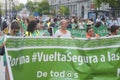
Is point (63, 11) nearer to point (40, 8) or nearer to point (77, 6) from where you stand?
point (77, 6)

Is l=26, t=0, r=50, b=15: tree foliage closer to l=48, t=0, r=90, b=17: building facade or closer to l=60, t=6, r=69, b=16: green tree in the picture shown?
l=48, t=0, r=90, b=17: building facade

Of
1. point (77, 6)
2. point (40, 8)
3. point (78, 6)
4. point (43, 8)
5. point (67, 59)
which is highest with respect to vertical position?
point (67, 59)

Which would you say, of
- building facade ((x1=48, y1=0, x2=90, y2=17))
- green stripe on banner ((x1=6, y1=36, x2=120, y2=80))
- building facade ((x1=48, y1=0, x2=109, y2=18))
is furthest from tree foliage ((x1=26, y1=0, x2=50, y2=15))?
green stripe on banner ((x1=6, y1=36, x2=120, y2=80))

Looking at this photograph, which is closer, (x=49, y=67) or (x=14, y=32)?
(x=49, y=67)

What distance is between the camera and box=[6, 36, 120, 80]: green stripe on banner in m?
7.46

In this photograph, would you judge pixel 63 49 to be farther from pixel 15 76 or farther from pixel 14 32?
pixel 14 32

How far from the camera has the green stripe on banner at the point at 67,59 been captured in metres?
7.46

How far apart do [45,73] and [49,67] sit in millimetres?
120

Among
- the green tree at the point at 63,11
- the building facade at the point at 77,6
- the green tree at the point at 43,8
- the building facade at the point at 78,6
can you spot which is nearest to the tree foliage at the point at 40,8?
the green tree at the point at 43,8

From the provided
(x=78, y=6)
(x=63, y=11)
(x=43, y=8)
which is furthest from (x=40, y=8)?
(x=63, y=11)

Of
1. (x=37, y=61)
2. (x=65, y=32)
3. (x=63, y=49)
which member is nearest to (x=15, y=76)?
(x=37, y=61)

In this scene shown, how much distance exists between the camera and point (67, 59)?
7.48m

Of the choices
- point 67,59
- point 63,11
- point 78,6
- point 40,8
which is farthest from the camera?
point 40,8

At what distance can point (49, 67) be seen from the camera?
7.48 meters
